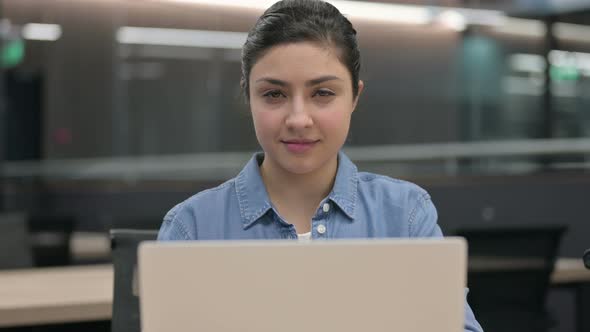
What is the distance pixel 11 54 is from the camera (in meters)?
4.20

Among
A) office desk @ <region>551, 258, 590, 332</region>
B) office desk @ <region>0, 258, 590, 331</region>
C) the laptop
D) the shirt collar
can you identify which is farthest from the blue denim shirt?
office desk @ <region>551, 258, 590, 332</region>

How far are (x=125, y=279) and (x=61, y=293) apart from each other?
0.54 meters

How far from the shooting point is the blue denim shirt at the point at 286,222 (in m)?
1.34

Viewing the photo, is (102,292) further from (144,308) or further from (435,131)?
(435,131)

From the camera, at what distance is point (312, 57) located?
123 centimetres

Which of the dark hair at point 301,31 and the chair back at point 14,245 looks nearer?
the dark hair at point 301,31

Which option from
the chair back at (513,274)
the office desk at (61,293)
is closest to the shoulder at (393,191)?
the office desk at (61,293)

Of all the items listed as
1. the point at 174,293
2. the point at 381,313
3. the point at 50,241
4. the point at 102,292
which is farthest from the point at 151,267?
the point at 50,241

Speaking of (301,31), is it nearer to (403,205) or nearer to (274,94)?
(274,94)

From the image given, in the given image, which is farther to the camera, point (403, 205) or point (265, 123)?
point (403, 205)

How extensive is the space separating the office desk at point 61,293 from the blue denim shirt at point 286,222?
106 cm

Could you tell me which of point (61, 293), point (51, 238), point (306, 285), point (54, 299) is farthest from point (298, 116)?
point (51, 238)

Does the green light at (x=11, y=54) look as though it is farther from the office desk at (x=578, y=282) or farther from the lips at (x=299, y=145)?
the lips at (x=299, y=145)

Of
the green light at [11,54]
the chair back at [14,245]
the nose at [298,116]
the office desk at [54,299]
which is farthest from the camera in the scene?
the green light at [11,54]
